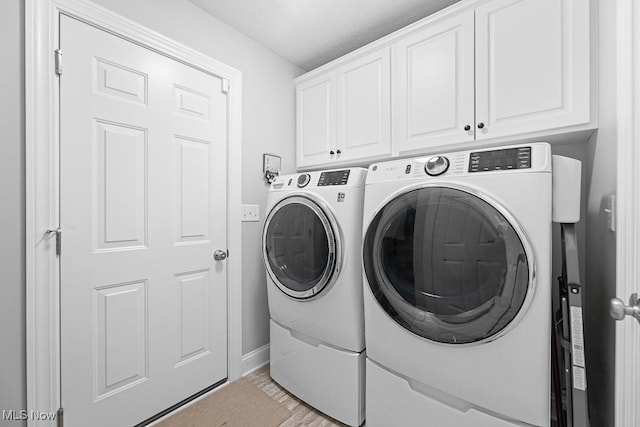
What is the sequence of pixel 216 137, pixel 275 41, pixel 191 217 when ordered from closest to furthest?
pixel 191 217, pixel 216 137, pixel 275 41

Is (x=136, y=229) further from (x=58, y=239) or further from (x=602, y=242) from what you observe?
(x=602, y=242)

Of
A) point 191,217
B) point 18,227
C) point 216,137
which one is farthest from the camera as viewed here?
point 216,137

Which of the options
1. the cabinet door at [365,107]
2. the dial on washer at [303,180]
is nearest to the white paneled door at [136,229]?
the dial on washer at [303,180]

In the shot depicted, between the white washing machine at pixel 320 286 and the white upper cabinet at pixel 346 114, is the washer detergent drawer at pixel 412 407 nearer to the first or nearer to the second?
the white washing machine at pixel 320 286

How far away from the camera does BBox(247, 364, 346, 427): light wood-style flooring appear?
1.52 m

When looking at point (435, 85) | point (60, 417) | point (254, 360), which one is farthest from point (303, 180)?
point (60, 417)

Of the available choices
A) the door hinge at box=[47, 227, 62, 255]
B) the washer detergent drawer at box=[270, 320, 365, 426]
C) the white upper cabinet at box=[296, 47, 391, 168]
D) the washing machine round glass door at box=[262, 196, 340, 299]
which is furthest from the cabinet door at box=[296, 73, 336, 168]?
the door hinge at box=[47, 227, 62, 255]

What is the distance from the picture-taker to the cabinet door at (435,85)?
1.48 meters

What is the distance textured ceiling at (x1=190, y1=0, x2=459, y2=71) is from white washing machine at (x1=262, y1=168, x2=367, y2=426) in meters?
1.04

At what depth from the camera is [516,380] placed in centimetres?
100

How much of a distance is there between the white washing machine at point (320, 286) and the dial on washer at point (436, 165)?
38 cm

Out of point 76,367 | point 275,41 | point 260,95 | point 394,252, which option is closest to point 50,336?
point 76,367

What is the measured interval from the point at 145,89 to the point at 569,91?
6.76ft

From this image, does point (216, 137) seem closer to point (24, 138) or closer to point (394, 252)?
point (24, 138)
